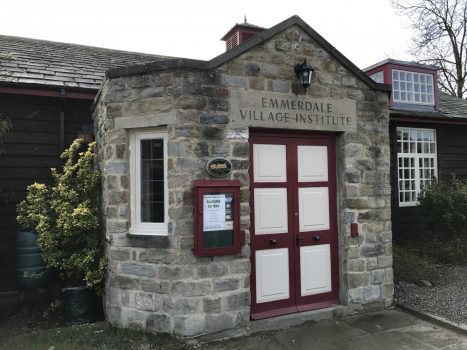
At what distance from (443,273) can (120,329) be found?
623 centimetres

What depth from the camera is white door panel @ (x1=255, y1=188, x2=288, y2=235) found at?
5059 millimetres

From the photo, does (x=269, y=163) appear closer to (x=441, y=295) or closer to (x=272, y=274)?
(x=272, y=274)

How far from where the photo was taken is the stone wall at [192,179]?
450 cm

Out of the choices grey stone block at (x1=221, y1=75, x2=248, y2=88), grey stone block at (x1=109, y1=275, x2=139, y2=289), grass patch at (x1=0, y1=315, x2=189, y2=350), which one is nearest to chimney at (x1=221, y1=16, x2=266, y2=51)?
grey stone block at (x1=221, y1=75, x2=248, y2=88)

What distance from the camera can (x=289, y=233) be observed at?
5.23 metres

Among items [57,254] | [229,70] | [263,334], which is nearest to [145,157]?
[229,70]

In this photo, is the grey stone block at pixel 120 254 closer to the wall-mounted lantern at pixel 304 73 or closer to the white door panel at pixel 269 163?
the white door panel at pixel 269 163

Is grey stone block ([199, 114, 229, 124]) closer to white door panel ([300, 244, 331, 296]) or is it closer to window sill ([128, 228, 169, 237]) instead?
window sill ([128, 228, 169, 237])

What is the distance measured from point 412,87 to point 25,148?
9.88 metres

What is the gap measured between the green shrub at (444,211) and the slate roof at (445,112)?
1.90 metres

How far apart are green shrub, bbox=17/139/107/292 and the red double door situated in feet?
7.22

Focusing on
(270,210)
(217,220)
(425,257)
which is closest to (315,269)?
(270,210)

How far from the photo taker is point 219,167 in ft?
15.2

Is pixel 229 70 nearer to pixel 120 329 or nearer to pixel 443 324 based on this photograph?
pixel 120 329
